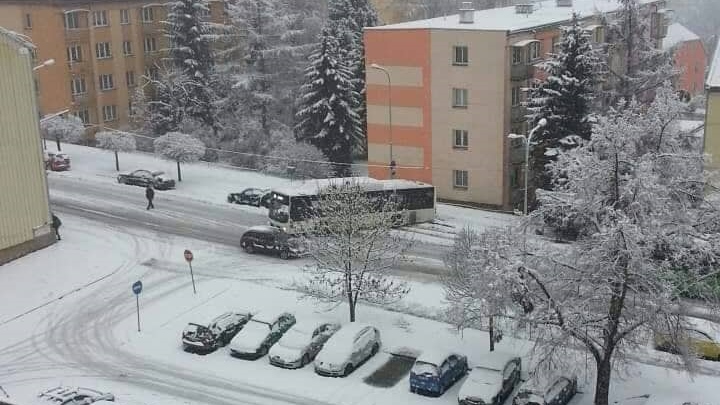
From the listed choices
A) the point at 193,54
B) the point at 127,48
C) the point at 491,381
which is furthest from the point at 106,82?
the point at 491,381

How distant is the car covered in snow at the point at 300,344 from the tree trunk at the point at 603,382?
31.2 feet

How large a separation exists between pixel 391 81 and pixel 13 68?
22357 mm

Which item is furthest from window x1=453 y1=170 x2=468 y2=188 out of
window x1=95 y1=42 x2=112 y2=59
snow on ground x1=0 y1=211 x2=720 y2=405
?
window x1=95 y1=42 x2=112 y2=59

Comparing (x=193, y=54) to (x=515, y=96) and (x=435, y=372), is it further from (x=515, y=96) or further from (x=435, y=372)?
(x=435, y=372)

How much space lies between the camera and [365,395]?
27.1m

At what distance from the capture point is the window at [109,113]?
68.7 metres

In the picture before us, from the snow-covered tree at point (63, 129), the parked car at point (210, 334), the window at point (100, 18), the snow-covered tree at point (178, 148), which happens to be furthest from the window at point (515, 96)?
the window at point (100, 18)

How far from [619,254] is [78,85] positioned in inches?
2074

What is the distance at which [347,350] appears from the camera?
28641 millimetres

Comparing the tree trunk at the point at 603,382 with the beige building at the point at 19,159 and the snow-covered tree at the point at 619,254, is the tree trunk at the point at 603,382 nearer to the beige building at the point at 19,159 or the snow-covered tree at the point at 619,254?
the snow-covered tree at the point at 619,254

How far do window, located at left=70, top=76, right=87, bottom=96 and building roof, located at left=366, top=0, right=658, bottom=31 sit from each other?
25.6 meters

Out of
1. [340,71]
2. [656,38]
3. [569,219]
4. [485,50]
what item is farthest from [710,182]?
[656,38]

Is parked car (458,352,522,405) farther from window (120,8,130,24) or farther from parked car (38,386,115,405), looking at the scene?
window (120,8,130,24)

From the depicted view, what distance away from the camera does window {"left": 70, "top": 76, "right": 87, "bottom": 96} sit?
214ft
